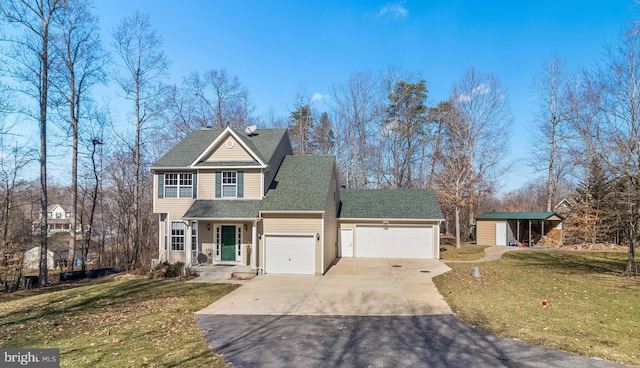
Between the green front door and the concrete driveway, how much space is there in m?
2.62

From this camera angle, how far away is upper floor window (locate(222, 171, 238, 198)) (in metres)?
16.5

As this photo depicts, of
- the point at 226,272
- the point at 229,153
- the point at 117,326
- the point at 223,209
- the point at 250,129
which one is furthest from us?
the point at 250,129

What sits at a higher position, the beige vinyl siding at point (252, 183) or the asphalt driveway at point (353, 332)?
the beige vinyl siding at point (252, 183)

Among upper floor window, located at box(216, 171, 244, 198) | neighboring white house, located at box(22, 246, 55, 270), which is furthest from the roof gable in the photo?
neighboring white house, located at box(22, 246, 55, 270)

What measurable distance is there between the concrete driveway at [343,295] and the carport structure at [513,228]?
13747mm

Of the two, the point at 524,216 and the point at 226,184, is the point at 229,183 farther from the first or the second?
the point at 524,216

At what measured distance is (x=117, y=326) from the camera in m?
7.77

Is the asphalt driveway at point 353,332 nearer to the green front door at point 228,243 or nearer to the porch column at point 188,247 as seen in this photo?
the green front door at point 228,243

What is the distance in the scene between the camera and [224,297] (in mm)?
10977

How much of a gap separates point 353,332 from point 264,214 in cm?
875

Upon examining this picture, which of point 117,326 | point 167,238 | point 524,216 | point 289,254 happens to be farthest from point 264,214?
point 524,216

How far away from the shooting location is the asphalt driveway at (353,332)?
5.81 m

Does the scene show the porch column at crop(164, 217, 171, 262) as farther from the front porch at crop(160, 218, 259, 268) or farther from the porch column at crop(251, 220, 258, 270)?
the porch column at crop(251, 220, 258, 270)

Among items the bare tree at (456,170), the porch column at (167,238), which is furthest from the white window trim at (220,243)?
the bare tree at (456,170)
